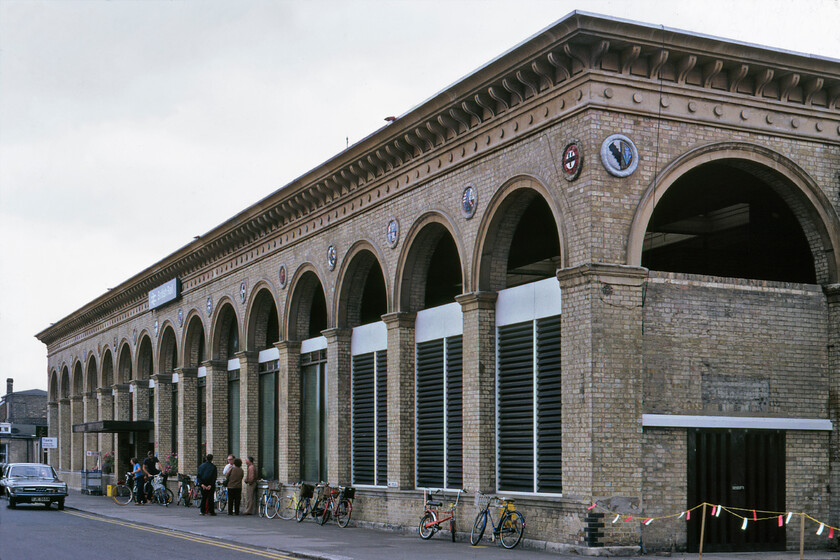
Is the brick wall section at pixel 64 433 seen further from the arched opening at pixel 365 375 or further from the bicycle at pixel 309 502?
the arched opening at pixel 365 375

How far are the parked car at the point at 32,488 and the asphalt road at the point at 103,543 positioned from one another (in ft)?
20.6

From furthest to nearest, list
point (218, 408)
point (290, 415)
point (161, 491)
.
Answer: point (161, 491)
point (218, 408)
point (290, 415)

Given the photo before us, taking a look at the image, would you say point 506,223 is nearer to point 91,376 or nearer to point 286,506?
point 286,506

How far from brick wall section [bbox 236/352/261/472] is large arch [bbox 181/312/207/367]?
6.29 m

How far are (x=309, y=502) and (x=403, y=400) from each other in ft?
18.0

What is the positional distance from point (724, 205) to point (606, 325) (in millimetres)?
5994

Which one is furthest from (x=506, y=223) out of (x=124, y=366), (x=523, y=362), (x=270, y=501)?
(x=124, y=366)

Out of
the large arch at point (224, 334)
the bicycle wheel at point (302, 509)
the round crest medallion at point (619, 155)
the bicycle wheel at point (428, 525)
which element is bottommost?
the bicycle wheel at point (302, 509)

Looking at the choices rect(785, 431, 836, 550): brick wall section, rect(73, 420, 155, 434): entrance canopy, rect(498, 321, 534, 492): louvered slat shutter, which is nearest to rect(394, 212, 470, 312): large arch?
rect(498, 321, 534, 492): louvered slat shutter

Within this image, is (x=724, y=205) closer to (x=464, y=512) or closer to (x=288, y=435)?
(x=464, y=512)

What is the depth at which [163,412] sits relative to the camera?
1649 inches

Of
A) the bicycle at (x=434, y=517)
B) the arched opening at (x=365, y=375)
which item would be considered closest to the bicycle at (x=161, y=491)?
the arched opening at (x=365, y=375)

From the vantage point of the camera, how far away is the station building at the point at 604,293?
56.1 ft

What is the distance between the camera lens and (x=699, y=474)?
1756 centimetres
